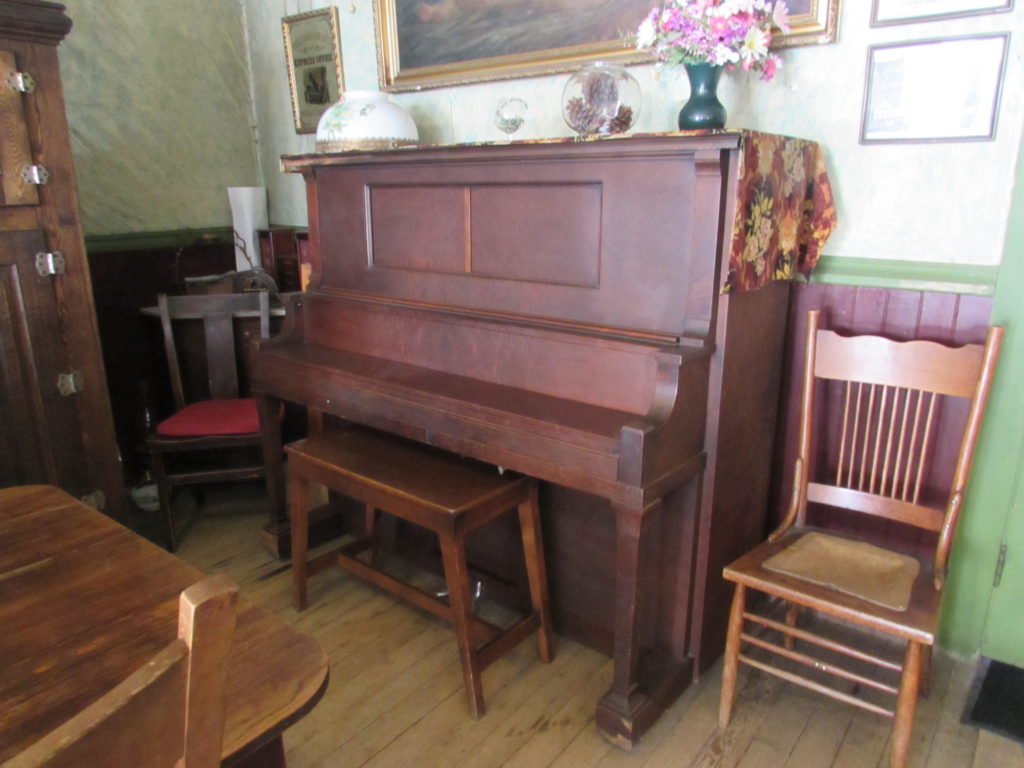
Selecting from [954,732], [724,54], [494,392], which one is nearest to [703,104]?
[724,54]

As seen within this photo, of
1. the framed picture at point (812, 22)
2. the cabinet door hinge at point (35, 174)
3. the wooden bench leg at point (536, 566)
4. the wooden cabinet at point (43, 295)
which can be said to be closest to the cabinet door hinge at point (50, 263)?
the wooden cabinet at point (43, 295)

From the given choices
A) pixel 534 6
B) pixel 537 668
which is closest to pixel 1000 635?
pixel 537 668

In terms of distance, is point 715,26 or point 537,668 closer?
point 715,26

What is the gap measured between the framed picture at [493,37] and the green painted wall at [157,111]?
103 centimetres

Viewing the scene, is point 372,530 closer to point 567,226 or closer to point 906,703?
point 567,226

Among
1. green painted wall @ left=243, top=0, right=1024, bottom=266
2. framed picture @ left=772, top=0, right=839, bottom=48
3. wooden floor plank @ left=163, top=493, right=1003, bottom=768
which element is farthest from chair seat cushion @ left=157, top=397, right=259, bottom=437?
framed picture @ left=772, top=0, right=839, bottom=48

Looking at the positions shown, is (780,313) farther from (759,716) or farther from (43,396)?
(43,396)

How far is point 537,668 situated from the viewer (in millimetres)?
2068

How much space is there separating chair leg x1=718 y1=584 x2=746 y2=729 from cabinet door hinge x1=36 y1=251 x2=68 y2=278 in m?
2.21

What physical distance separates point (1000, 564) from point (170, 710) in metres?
2.09

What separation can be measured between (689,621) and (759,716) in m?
0.28

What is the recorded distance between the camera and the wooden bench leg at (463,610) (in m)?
1.78

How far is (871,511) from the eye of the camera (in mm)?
1847

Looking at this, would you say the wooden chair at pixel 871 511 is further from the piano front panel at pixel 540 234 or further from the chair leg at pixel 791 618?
the piano front panel at pixel 540 234
